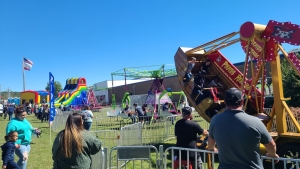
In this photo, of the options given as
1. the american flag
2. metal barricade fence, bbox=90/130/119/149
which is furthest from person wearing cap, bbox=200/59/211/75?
the american flag

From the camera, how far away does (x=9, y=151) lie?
477cm

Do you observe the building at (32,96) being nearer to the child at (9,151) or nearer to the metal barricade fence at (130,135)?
the metal barricade fence at (130,135)

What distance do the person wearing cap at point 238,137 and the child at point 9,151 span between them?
3.76m

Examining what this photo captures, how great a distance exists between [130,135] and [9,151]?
371cm

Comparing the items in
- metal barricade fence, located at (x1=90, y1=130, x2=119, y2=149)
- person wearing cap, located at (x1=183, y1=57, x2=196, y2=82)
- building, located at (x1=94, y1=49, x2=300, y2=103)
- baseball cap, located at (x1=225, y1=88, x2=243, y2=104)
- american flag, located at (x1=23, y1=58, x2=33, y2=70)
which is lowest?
metal barricade fence, located at (x1=90, y1=130, x2=119, y2=149)

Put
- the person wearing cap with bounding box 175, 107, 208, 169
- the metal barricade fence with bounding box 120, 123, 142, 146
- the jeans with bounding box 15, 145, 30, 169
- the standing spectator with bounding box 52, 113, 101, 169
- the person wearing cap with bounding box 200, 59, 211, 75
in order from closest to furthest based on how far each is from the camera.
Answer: the standing spectator with bounding box 52, 113, 101, 169
the person wearing cap with bounding box 175, 107, 208, 169
the jeans with bounding box 15, 145, 30, 169
the metal barricade fence with bounding box 120, 123, 142, 146
the person wearing cap with bounding box 200, 59, 211, 75

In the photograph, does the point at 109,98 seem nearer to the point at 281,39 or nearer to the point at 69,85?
the point at 69,85

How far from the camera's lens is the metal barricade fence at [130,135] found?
7324 millimetres

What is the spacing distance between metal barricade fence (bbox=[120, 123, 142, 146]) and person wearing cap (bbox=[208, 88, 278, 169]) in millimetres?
4578

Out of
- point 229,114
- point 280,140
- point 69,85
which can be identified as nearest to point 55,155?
point 229,114

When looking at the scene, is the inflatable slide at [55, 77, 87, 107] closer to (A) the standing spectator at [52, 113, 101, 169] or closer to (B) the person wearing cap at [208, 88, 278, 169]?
(A) the standing spectator at [52, 113, 101, 169]

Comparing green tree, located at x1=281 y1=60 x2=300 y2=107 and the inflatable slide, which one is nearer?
green tree, located at x1=281 y1=60 x2=300 y2=107

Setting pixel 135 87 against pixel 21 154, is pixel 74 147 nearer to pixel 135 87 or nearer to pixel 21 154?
pixel 21 154

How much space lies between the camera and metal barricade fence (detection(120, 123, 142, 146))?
7324 millimetres
